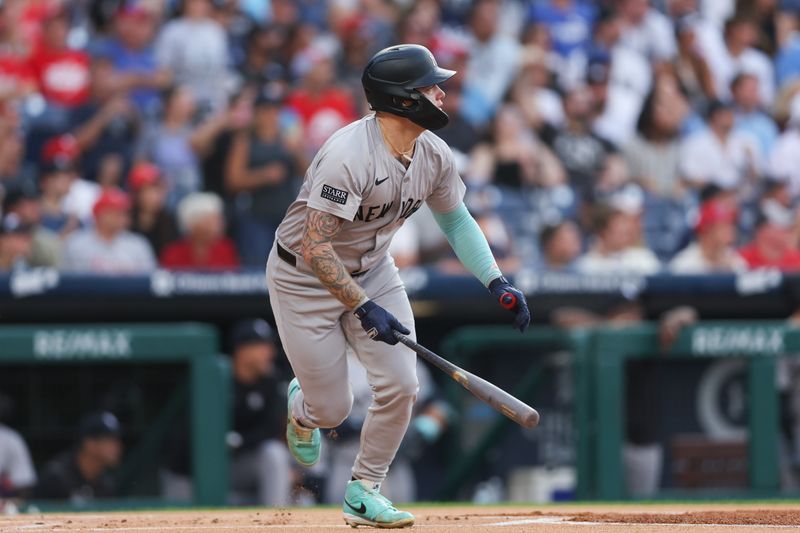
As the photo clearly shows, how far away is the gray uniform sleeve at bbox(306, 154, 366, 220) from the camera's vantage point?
475 cm

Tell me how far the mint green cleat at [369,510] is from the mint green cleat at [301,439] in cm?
43

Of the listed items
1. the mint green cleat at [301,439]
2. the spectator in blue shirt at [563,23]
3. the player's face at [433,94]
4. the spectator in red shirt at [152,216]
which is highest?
the spectator in blue shirt at [563,23]

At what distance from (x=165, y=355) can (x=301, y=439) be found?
2464 mm

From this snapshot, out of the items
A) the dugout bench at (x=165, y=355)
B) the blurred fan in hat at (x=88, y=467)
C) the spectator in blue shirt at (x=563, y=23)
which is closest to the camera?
the blurred fan in hat at (x=88, y=467)

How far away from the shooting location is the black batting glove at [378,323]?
473 cm

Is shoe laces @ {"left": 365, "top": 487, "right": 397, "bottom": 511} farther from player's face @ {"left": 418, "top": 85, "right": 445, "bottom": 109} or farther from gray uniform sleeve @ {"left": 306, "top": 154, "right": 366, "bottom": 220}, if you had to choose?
player's face @ {"left": 418, "top": 85, "right": 445, "bottom": 109}

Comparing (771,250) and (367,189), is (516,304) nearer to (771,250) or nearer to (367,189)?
(367,189)

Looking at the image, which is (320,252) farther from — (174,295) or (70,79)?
(70,79)

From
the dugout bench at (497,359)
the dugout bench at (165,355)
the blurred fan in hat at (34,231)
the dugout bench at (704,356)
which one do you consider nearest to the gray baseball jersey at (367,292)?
the dugout bench at (165,355)

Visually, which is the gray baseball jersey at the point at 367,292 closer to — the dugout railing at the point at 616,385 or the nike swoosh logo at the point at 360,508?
the nike swoosh logo at the point at 360,508

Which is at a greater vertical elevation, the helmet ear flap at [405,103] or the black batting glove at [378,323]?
the helmet ear flap at [405,103]

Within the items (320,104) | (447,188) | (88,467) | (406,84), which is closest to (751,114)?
(320,104)

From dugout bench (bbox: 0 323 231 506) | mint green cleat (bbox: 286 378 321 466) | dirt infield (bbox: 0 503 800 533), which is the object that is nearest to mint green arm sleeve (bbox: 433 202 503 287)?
mint green cleat (bbox: 286 378 321 466)

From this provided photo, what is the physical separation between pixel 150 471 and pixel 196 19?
4022 millimetres
